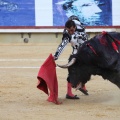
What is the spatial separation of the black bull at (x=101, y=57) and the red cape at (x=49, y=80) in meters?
0.39

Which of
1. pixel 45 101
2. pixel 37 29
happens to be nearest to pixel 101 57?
pixel 45 101

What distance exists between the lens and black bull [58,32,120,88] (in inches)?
312

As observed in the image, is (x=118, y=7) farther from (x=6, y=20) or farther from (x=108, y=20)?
(x=6, y=20)

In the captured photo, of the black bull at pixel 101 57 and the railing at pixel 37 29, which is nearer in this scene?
the black bull at pixel 101 57

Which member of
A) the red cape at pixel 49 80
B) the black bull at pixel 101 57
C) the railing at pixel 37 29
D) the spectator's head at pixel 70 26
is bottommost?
the railing at pixel 37 29

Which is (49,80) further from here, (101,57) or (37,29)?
(37,29)

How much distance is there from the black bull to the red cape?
391mm

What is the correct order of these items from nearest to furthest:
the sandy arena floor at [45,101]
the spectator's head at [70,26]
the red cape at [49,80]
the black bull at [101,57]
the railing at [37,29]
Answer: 1. the sandy arena floor at [45,101]
2. the black bull at [101,57]
3. the spectator's head at [70,26]
4. the red cape at [49,80]
5. the railing at [37,29]

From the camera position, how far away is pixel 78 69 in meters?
8.15

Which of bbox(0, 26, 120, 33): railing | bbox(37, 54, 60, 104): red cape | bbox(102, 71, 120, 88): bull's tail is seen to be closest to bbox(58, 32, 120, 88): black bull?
bbox(102, 71, 120, 88): bull's tail

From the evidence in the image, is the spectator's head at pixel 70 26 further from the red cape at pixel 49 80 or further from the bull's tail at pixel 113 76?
the bull's tail at pixel 113 76

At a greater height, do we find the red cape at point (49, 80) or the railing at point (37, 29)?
the red cape at point (49, 80)

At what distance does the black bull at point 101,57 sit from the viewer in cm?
791

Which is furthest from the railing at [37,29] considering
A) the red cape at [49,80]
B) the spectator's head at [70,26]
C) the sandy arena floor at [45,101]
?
the spectator's head at [70,26]
